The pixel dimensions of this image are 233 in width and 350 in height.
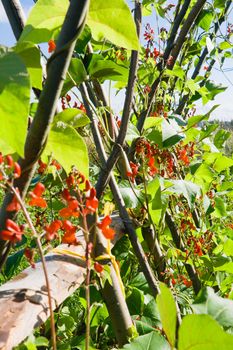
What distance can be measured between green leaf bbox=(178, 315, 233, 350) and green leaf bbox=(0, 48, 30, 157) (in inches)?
9.1

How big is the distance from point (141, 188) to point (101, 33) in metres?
0.85

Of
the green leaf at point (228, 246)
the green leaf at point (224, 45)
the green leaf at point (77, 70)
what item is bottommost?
the green leaf at point (228, 246)

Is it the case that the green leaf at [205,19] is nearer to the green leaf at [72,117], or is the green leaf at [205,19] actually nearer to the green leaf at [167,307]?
the green leaf at [72,117]

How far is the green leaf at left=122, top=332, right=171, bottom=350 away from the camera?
0.52 m

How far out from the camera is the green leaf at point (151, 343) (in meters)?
0.52

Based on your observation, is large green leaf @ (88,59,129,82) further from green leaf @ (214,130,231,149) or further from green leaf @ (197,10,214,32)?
green leaf @ (214,130,231,149)

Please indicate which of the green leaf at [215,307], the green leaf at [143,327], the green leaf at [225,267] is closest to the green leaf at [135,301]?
the green leaf at [143,327]

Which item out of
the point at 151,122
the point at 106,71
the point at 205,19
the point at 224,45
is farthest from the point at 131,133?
the point at 224,45

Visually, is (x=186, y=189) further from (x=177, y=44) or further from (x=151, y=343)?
(x=151, y=343)

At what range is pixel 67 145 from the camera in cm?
44

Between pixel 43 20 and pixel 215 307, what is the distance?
409mm

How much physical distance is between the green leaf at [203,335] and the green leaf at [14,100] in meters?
0.23

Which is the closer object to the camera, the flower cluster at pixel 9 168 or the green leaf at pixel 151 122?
the flower cluster at pixel 9 168

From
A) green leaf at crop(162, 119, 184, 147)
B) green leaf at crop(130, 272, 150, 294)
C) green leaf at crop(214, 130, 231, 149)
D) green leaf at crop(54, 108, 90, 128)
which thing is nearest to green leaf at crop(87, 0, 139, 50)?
green leaf at crop(54, 108, 90, 128)
